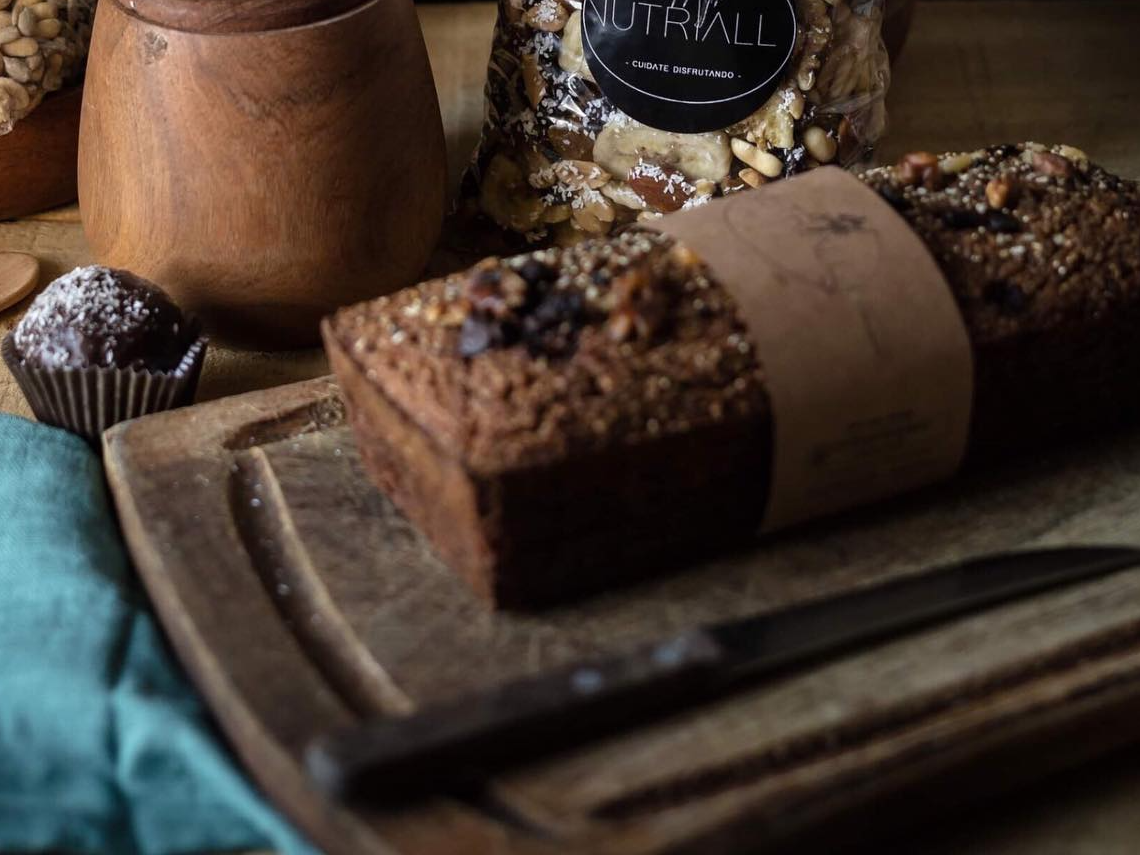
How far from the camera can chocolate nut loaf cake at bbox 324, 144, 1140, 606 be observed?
834 millimetres

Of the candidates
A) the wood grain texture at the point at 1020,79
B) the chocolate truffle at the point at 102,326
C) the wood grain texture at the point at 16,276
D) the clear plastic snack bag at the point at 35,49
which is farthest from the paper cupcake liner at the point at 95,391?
the wood grain texture at the point at 1020,79

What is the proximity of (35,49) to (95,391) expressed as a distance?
41 cm

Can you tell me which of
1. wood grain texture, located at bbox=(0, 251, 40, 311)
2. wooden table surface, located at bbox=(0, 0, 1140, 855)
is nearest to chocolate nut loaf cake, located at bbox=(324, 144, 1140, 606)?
wooden table surface, located at bbox=(0, 0, 1140, 855)

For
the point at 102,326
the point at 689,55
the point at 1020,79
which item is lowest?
the point at 1020,79

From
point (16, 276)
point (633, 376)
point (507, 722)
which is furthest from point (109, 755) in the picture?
point (16, 276)

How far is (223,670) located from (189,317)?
1.34 feet

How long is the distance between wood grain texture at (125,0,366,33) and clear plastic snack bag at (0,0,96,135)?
0.27 metres

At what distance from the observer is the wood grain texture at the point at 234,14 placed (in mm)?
1049

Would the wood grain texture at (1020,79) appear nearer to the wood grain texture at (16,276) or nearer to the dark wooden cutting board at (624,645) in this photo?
the dark wooden cutting board at (624,645)

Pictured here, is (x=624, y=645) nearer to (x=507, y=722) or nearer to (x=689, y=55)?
(x=507, y=722)

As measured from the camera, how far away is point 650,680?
75 cm

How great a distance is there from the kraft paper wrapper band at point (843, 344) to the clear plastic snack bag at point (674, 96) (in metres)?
0.27

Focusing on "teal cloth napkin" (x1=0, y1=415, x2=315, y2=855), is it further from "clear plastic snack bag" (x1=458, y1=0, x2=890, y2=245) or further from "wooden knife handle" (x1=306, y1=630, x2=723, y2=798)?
"clear plastic snack bag" (x1=458, y1=0, x2=890, y2=245)

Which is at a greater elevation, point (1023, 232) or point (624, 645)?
point (1023, 232)
